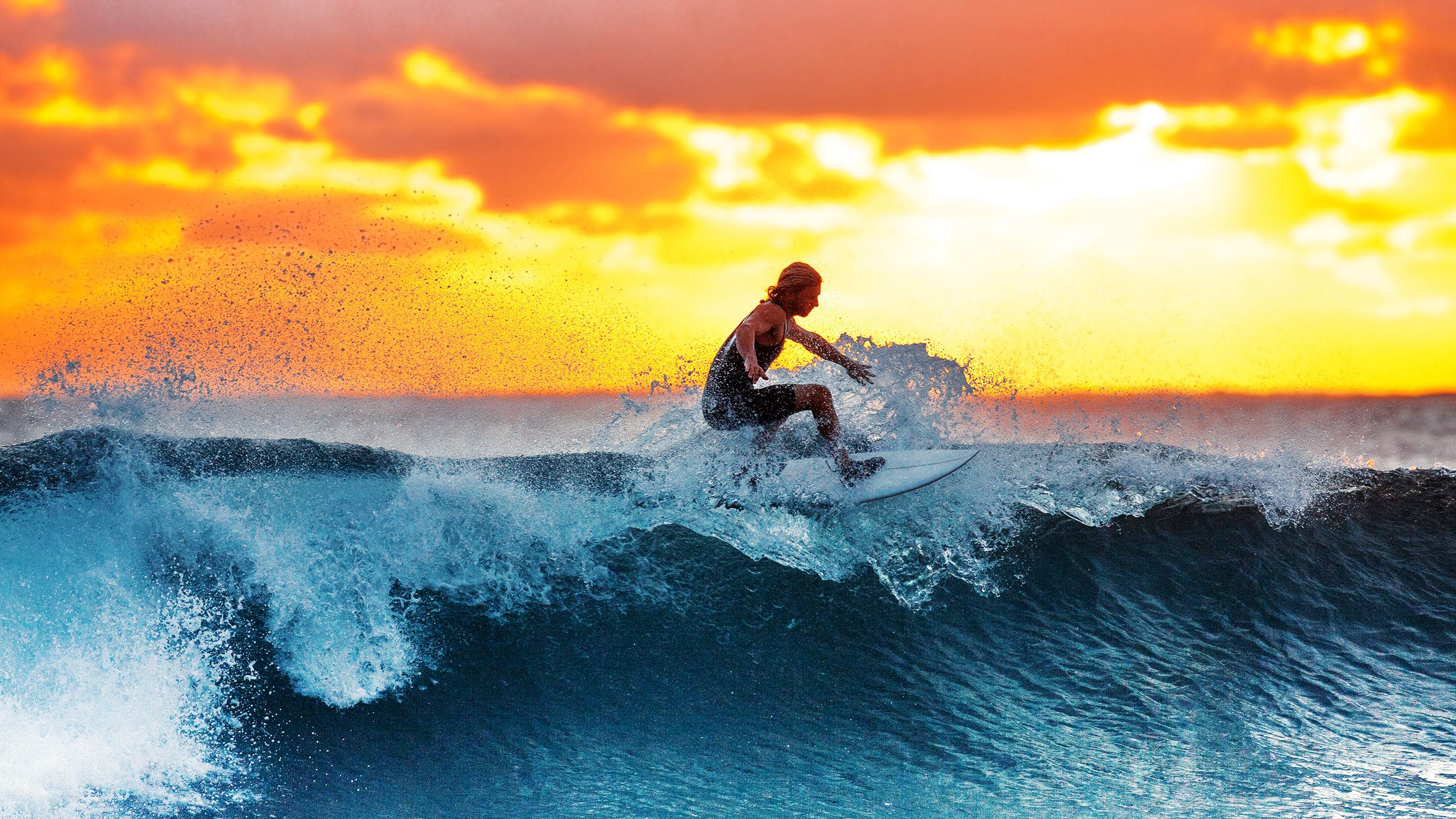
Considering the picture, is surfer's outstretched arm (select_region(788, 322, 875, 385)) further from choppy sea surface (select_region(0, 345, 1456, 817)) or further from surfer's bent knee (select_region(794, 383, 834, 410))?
choppy sea surface (select_region(0, 345, 1456, 817))

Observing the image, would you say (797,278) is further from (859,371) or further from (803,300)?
(859,371)

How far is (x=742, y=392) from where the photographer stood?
18.6ft

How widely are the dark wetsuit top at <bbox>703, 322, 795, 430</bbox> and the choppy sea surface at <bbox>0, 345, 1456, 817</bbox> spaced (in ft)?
1.49

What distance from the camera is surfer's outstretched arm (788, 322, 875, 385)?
18.6 ft

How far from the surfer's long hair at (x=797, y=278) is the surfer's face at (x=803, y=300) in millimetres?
21

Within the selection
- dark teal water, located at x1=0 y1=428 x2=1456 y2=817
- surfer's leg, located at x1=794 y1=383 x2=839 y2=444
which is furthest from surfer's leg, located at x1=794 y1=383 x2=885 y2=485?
dark teal water, located at x1=0 y1=428 x2=1456 y2=817

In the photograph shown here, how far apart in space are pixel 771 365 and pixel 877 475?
1.01m

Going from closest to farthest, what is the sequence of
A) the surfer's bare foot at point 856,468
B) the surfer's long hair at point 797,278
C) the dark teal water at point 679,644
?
1. the dark teal water at point 679,644
2. the surfer's long hair at point 797,278
3. the surfer's bare foot at point 856,468

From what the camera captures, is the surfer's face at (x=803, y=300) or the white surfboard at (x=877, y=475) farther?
the white surfboard at (x=877, y=475)

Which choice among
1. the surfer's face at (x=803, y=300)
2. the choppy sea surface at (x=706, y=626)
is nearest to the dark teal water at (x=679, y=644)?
the choppy sea surface at (x=706, y=626)

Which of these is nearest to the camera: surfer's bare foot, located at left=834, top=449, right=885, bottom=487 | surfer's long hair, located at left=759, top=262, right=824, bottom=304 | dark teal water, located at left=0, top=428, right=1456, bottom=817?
dark teal water, located at left=0, top=428, right=1456, bottom=817

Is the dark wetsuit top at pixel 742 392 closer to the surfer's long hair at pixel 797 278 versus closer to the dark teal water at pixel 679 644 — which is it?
the surfer's long hair at pixel 797 278

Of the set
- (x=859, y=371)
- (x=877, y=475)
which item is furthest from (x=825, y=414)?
(x=877, y=475)

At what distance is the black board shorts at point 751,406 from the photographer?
5.69 m
